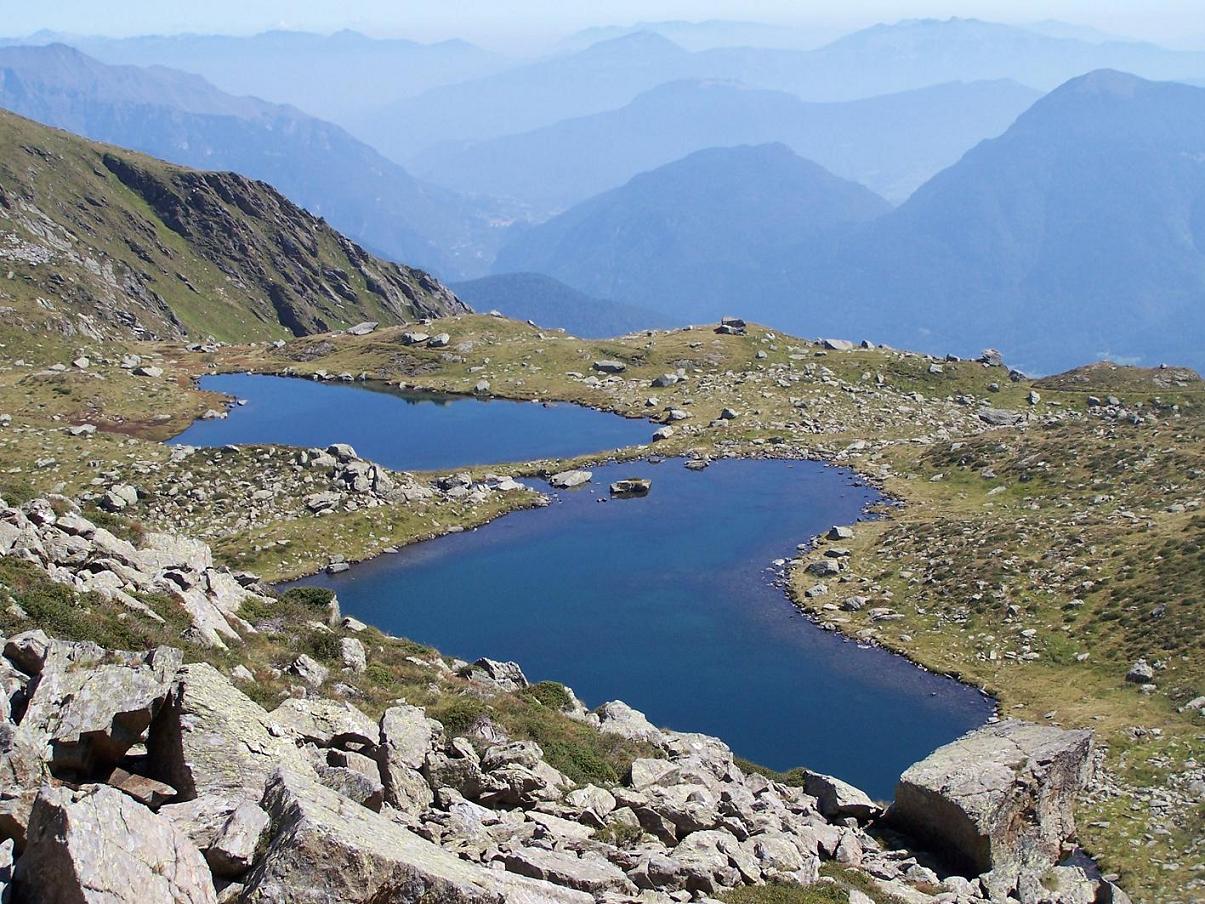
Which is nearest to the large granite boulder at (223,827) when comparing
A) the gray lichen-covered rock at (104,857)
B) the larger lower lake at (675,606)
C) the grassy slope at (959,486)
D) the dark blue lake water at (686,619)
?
the gray lichen-covered rock at (104,857)

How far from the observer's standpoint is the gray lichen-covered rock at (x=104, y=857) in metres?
14.7

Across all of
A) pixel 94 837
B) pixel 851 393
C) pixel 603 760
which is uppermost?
pixel 94 837

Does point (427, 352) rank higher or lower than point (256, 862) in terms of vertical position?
lower

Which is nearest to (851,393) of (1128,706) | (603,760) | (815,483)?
(815,483)

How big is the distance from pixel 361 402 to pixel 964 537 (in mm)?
84187

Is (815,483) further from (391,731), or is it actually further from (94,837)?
(94,837)

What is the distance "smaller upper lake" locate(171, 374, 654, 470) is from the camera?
355ft

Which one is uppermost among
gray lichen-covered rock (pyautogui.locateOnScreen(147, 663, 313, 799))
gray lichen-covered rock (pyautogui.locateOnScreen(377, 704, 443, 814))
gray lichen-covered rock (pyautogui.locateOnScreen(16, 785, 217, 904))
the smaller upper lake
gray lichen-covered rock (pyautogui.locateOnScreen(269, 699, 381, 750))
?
gray lichen-covered rock (pyautogui.locateOnScreen(16, 785, 217, 904))

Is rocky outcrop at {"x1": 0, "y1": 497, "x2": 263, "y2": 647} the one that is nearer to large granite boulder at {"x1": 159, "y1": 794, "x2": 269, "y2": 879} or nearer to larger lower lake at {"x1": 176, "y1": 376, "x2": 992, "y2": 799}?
large granite boulder at {"x1": 159, "y1": 794, "x2": 269, "y2": 879}

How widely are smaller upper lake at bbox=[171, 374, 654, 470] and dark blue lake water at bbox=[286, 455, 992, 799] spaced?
16.0 metres

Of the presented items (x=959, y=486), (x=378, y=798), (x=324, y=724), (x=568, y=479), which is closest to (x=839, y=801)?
(x=324, y=724)

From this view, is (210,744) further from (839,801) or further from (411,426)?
(411,426)

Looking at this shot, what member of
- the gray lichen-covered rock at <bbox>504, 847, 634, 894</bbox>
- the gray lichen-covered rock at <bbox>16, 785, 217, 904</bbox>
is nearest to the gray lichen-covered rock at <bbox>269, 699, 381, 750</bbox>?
the gray lichen-covered rock at <bbox>504, 847, 634, 894</bbox>

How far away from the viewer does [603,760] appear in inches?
1330
